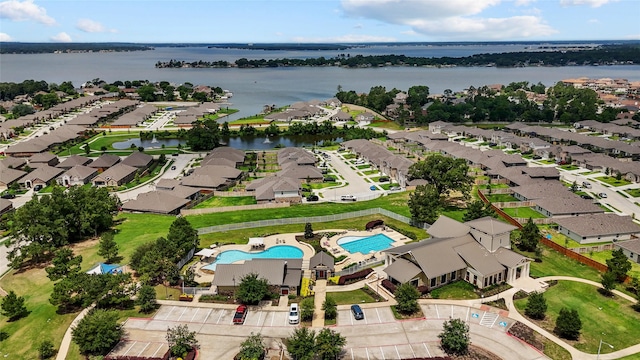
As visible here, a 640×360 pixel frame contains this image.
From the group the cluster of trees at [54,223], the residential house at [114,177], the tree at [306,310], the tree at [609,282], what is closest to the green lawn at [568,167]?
the tree at [609,282]

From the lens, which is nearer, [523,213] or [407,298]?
[407,298]

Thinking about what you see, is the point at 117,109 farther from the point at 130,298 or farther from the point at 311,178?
the point at 130,298

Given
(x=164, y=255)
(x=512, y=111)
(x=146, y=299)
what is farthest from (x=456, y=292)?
(x=512, y=111)

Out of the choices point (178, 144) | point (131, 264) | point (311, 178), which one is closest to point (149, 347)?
point (131, 264)

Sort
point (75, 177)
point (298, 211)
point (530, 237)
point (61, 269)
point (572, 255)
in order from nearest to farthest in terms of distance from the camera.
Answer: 1. point (61, 269)
2. point (572, 255)
3. point (530, 237)
4. point (298, 211)
5. point (75, 177)

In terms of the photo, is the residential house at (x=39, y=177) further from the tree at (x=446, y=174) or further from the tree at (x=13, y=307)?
the tree at (x=446, y=174)

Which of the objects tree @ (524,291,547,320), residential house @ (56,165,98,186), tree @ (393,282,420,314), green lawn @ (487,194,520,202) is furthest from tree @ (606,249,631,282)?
residential house @ (56,165,98,186)

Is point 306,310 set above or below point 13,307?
above

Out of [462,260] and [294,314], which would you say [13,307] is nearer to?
[294,314]
